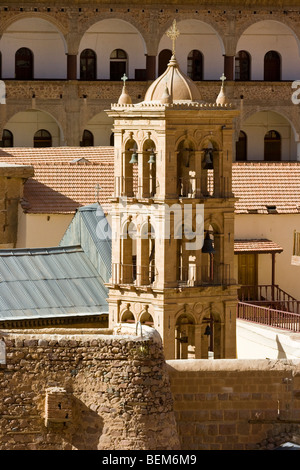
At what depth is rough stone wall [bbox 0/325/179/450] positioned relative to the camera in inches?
795

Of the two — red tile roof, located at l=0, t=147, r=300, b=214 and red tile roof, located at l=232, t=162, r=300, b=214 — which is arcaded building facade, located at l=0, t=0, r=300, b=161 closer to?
red tile roof, located at l=0, t=147, r=300, b=214

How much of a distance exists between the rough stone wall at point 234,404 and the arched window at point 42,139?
114 feet

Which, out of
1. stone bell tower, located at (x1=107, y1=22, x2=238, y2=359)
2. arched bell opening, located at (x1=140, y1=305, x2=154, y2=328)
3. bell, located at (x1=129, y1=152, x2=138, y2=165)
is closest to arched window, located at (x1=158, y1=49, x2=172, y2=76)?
stone bell tower, located at (x1=107, y1=22, x2=238, y2=359)

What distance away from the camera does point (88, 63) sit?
2237 inches

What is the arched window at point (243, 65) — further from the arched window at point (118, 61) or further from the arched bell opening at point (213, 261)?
the arched bell opening at point (213, 261)

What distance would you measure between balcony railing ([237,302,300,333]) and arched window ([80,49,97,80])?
2330 cm

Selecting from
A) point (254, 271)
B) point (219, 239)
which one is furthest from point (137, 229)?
point (254, 271)

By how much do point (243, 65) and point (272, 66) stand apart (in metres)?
0.82

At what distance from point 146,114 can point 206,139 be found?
3.01ft

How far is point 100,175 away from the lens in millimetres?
38812
